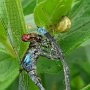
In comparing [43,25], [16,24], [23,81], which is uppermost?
[16,24]

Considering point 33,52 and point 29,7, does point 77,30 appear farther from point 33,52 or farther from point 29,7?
point 29,7

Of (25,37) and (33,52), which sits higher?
(25,37)

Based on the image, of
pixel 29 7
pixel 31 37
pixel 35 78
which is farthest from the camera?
pixel 29 7

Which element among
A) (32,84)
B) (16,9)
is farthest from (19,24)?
(32,84)

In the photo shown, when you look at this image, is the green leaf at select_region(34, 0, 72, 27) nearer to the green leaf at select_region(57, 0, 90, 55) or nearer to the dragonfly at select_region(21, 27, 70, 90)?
the dragonfly at select_region(21, 27, 70, 90)

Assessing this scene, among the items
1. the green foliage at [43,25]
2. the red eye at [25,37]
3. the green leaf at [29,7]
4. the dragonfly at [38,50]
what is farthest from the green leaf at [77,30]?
the green leaf at [29,7]

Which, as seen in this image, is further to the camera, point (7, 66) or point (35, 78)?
point (7, 66)

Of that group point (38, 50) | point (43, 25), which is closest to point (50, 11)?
point (43, 25)

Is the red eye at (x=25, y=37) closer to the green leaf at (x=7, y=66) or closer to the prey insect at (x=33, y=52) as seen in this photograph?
the prey insect at (x=33, y=52)

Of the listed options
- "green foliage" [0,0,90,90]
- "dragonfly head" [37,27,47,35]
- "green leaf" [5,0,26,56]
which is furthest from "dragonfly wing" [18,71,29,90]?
"dragonfly head" [37,27,47,35]
